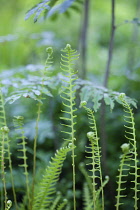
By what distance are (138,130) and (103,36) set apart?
82.1 inches

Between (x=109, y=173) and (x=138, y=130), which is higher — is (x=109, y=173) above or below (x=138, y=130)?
below

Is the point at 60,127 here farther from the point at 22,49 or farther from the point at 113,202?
the point at 22,49

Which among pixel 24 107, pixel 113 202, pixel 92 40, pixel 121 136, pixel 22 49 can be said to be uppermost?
pixel 92 40

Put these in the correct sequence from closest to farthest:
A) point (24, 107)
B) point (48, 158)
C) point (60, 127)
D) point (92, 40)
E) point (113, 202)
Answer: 1. point (113, 202)
2. point (48, 158)
3. point (60, 127)
4. point (24, 107)
5. point (92, 40)

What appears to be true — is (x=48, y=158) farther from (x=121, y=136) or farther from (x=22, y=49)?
(x=22, y=49)

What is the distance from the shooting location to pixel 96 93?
2.67 feet

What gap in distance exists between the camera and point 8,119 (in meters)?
1.46

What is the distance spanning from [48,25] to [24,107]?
1352 millimetres

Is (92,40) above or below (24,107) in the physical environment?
above

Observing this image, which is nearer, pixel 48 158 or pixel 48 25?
pixel 48 158

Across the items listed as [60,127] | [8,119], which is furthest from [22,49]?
[60,127]

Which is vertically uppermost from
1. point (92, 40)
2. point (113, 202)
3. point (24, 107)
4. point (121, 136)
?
point (92, 40)

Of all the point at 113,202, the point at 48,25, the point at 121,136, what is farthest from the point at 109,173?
the point at 48,25

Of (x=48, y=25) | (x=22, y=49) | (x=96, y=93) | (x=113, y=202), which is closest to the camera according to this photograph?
(x=96, y=93)
